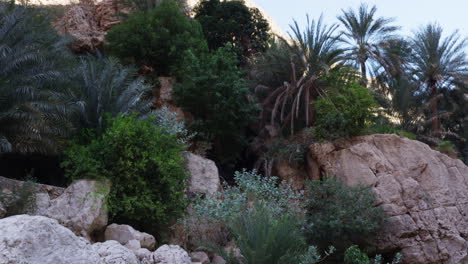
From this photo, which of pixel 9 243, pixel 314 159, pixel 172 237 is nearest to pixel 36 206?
pixel 172 237

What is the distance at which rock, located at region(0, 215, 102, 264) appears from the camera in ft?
16.3

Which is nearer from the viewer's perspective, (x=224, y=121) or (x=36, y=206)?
(x=36, y=206)

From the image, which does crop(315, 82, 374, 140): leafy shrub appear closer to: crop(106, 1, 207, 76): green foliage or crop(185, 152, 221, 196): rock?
crop(185, 152, 221, 196): rock

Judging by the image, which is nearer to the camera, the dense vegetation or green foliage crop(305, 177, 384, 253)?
the dense vegetation

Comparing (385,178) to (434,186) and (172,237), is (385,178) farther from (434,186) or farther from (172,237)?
(172,237)

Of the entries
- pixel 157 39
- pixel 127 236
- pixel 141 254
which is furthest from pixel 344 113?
pixel 141 254

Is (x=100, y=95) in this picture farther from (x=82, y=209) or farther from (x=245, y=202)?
(x=245, y=202)

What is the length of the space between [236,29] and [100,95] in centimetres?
944

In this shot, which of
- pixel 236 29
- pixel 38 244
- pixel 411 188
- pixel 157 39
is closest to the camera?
pixel 38 244

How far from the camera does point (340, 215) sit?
44.2 feet

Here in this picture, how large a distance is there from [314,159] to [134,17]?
29.2 feet

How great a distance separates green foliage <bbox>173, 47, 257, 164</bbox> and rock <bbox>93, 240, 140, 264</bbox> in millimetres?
9943

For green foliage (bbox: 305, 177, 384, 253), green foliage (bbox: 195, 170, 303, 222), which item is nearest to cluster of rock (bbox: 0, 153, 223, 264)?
green foliage (bbox: 195, 170, 303, 222)

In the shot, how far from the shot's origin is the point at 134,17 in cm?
1952
